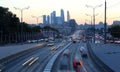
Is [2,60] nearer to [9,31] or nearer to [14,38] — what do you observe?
[9,31]

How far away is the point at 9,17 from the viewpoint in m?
140

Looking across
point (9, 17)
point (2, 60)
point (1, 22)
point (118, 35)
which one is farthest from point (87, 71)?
point (118, 35)

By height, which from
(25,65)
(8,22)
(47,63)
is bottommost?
(47,63)

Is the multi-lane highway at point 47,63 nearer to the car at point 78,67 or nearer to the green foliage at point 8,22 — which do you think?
the car at point 78,67

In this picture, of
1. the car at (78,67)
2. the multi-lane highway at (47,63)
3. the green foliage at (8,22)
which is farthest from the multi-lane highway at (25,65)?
the green foliage at (8,22)

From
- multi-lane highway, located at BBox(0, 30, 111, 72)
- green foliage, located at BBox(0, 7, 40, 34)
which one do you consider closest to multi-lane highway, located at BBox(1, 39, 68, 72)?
multi-lane highway, located at BBox(0, 30, 111, 72)

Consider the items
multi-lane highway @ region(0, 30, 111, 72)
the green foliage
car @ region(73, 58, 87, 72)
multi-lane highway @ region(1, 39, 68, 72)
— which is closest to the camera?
car @ region(73, 58, 87, 72)

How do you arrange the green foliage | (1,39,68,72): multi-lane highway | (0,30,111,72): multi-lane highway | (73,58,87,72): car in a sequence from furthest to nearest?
the green foliage < (1,39,68,72): multi-lane highway < (0,30,111,72): multi-lane highway < (73,58,87,72): car

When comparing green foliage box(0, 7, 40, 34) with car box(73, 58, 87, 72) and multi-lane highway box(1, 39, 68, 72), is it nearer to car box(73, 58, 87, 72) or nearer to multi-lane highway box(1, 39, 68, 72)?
multi-lane highway box(1, 39, 68, 72)

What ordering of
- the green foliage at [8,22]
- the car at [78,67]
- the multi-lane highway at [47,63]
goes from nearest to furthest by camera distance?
the car at [78,67]
the multi-lane highway at [47,63]
the green foliage at [8,22]

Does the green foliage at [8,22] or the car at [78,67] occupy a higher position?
the green foliage at [8,22]

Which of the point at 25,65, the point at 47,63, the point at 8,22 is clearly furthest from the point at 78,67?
the point at 8,22

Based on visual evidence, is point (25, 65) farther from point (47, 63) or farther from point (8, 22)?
point (8, 22)

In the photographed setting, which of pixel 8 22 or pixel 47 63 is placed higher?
pixel 8 22
